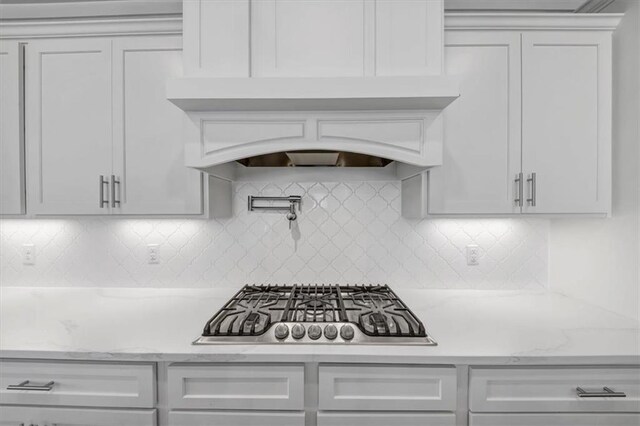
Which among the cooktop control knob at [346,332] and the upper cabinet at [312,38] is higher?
the upper cabinet at [312,38]

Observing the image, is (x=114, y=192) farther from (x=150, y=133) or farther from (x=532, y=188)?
(x=532, y=188)

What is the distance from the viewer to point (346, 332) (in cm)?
124

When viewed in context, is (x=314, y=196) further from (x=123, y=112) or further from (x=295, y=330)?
(x=123, y=112)

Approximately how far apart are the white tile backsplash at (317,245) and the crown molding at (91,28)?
32.4 inches

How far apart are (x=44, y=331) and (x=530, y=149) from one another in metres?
2.17

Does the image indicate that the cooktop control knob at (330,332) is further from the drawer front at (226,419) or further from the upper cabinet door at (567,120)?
the upper cabinet door at (567,120)

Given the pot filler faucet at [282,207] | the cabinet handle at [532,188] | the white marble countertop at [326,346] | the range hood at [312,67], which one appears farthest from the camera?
the pot filler faucet at [282,207]

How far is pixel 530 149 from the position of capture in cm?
156

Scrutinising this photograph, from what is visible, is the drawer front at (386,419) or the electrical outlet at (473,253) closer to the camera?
the drawer front at (386,419)

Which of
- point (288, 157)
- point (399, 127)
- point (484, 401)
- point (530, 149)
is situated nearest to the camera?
point (484, 401)

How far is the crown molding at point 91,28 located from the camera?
5.17 feet

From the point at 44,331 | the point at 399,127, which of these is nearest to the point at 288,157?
the point at 399,127

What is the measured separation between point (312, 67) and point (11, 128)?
1456 mm

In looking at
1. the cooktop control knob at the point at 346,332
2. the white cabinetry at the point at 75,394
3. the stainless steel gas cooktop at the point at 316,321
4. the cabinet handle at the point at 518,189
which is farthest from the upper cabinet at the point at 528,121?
the white cabinetry at the point at 75,394
